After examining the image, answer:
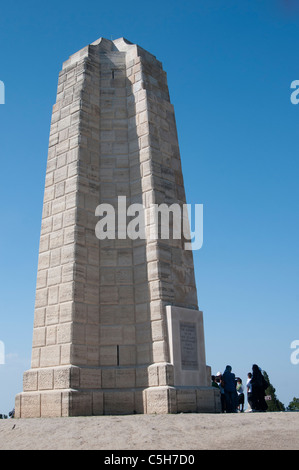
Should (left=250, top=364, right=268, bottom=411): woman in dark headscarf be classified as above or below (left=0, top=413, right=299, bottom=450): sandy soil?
above

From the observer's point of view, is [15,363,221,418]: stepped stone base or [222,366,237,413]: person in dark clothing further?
[222,366,237,413]: person in dark clothing

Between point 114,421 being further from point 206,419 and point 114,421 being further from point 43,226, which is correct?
point 43,226

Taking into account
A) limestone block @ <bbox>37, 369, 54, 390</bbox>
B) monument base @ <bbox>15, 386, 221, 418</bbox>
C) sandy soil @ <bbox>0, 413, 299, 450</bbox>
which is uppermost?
limestone block @ <bbox>37, 369, 54, 390</bbox>

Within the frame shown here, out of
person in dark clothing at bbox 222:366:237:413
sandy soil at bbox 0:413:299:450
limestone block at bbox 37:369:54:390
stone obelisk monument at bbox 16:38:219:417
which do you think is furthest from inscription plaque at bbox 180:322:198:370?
limestone block at bbox 37:369:54:390

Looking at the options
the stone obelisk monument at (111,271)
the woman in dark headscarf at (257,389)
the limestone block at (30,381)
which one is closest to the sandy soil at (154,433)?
the stone obelisk monument at (111,271)

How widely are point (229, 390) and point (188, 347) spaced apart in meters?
2.59

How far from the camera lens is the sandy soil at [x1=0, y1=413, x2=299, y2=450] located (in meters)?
6.60

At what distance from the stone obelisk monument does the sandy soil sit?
1.33 m

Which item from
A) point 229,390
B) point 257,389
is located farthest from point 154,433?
point 257,389

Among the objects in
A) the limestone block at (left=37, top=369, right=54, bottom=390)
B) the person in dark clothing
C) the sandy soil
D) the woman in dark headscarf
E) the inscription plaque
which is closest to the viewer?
the sandy soil

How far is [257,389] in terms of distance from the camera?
1288 centimetres

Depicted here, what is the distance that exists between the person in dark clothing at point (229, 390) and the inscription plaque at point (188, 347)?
205cm

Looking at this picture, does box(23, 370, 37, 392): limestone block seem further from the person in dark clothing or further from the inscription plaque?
the person in dark clothing

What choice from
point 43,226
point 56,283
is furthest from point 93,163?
point 56,283
